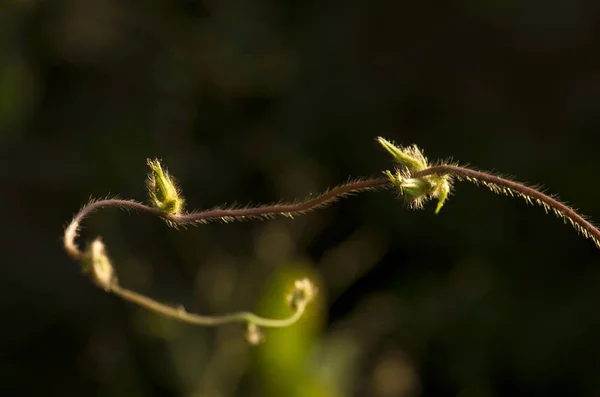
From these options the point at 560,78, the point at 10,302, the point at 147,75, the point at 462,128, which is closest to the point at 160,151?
the point at 147,75

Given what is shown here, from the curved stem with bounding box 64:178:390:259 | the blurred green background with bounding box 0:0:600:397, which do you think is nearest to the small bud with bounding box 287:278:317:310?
the curved stem with bounding box 64:178:390:259

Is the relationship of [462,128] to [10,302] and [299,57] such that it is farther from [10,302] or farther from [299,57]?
[10,302]

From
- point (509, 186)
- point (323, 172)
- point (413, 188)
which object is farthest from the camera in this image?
point (323, 172)

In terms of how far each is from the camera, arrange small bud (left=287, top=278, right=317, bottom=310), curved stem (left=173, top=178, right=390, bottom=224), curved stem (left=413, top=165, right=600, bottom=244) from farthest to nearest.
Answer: small bud (left=287, top=278, right=317, bottom=310)
curved stem (left=173, top=178, right=390, bottom=224)
curved stem (left=413, top=165, right=600, bottom=244)

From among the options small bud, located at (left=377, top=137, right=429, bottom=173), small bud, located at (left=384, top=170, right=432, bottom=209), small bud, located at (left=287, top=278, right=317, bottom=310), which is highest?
small bud, located at (left=377, top=137, right=429, bottom=173)

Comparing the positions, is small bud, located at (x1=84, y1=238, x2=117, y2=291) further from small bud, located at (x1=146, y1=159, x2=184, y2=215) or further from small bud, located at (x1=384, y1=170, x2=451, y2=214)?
small bud, located at (x1=384, y1=170, x2=451, y2=214)

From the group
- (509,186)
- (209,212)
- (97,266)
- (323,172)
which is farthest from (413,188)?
(323,172)

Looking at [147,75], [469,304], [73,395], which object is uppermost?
[147,75]

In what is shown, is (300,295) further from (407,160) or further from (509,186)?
(509,186)
